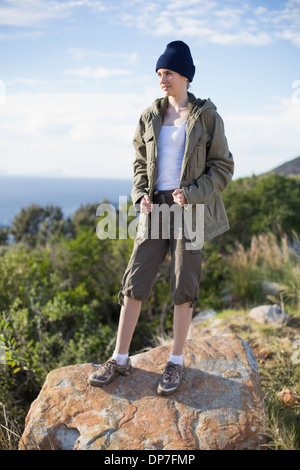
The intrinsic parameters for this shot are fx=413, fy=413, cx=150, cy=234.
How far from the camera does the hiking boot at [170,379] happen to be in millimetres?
2766

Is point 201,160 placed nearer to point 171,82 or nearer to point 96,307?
point 171,82

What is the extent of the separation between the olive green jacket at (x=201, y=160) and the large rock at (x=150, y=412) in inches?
41.5

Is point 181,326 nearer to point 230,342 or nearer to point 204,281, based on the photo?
point 230,342

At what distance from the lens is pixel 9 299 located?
16.0 feet

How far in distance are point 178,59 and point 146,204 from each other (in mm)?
952

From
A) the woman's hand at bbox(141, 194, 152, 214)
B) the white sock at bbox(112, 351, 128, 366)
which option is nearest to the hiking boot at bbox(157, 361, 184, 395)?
the white sock at bbox(112, 351, 128, 366)

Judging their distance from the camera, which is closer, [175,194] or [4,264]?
[175,194]

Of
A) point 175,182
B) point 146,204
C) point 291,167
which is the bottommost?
point 146,204

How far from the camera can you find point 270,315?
4.79 metres

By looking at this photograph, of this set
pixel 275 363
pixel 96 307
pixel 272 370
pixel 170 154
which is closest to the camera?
pixel 170 154

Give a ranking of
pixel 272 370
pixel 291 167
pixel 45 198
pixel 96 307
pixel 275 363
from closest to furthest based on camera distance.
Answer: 1. pixel 272 370
2. pixel 275 363
3. pixel 96 307
4. pixel 291 167
5. pixel 45 198

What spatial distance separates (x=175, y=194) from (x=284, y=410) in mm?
1756

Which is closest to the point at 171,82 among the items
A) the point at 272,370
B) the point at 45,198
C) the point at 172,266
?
the point at 172,266
